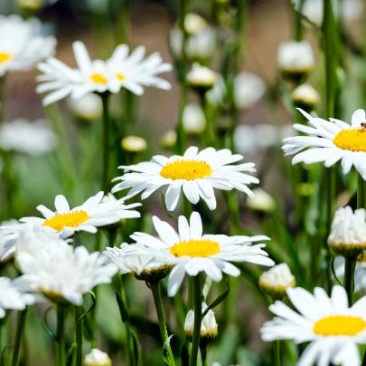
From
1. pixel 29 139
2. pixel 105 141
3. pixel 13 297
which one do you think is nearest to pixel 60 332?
pixel 13 297

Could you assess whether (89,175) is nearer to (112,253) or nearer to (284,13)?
(112,253)

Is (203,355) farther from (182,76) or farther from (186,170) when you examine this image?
(182,76)

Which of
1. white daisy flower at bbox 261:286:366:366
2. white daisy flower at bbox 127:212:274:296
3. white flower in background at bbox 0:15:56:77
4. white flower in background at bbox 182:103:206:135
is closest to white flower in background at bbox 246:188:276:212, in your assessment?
white flower in background at bbox 182:103:206:135

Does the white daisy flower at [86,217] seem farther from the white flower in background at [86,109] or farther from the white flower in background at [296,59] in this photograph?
the white flower in background at [86,109]

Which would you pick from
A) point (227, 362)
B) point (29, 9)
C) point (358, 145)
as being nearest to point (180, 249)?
point (358, 145)

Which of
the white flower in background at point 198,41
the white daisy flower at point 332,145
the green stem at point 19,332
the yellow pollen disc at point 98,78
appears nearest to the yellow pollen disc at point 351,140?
the white daisy flower at point 332,145

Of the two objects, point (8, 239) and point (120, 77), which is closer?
point (8, 239)
